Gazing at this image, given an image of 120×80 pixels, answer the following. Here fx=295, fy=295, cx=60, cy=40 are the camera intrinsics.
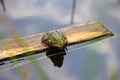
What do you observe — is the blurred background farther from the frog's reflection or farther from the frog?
the frog

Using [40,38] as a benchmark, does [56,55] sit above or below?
below

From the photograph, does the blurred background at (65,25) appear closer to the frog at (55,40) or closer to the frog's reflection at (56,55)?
the frog's reflection at (56,55)

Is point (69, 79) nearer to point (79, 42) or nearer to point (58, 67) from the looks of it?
point (58, 67)

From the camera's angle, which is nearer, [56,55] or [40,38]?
[56,55]

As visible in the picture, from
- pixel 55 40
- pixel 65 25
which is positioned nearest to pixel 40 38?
pixel 55 40

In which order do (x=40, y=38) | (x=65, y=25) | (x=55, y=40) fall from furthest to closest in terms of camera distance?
(x=65, y=25), (x=40, y=38), (x=55, y=40)

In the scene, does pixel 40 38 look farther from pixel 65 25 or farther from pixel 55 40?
pixel 65 25

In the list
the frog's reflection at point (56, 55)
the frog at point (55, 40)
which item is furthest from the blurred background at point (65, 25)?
the frog at point (55, 40)
